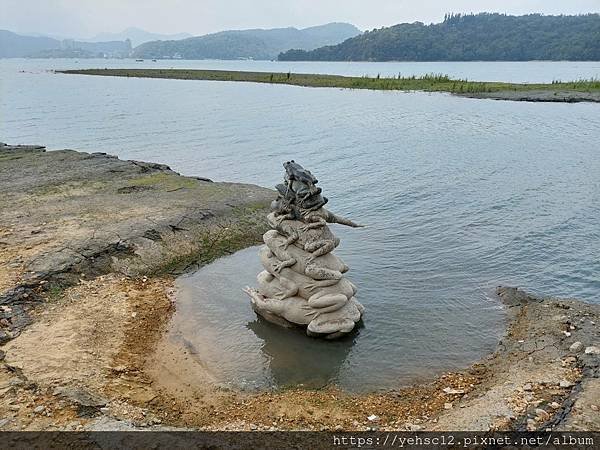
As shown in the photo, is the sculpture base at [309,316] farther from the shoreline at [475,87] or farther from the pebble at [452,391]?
the shoreline at [475,87]

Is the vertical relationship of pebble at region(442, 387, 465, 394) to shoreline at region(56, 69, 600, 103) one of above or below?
below

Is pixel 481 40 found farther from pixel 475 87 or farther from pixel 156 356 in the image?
pixel 156 356

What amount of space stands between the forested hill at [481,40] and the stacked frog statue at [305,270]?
15054cm

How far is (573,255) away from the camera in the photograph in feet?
54.7

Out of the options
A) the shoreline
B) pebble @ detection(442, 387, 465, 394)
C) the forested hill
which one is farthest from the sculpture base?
the forested hill

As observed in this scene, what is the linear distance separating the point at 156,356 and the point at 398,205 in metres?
13.5

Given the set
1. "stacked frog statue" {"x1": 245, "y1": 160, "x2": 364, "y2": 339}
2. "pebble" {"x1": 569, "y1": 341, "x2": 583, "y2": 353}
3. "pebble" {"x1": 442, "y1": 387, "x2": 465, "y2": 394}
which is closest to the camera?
"pebble" {"x1": 442, "y1": 387, "x2": 465, "y2": 394}

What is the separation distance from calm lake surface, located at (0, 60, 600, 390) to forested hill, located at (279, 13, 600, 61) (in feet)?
380

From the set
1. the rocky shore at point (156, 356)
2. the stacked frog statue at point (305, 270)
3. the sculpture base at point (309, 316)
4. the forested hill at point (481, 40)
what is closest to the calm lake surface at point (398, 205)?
the sculpture base at point (309, 316)

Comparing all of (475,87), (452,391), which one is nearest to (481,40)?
(475,87)

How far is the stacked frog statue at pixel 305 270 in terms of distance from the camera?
11992 millimetres

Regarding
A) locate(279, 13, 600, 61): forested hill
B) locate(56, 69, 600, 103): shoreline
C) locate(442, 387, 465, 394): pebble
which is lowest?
locate(442, 387, 465, 394): pebble

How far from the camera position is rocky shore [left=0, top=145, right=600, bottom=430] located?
28.6 ft

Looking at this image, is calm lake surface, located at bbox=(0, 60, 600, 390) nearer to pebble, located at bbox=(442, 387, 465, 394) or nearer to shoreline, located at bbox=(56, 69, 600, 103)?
pebble, located at bbox=(442, 387, 465, 394)
